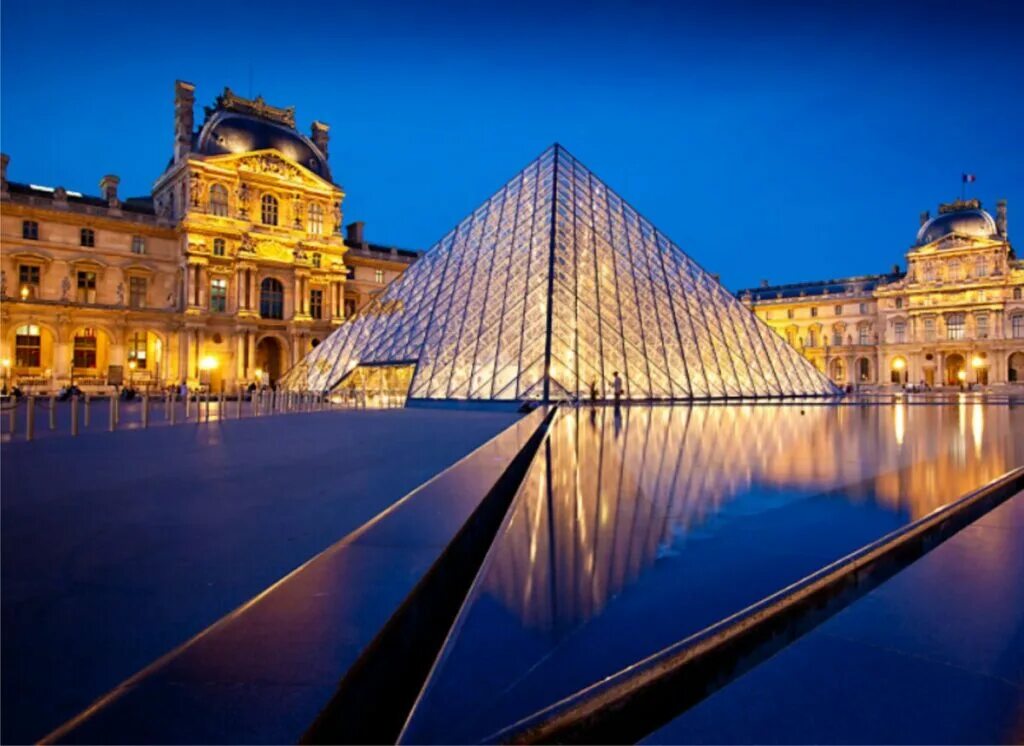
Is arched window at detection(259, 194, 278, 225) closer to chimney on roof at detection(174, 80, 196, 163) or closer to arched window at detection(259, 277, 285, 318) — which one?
arched window at detection(259, 277, 285, 318)

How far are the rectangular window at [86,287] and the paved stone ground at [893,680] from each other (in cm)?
3850

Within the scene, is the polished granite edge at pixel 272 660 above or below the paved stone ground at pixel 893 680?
above

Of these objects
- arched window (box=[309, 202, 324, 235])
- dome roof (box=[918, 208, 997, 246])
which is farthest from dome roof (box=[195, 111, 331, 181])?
→ dome roof (box=[918, 208, 997, 246])

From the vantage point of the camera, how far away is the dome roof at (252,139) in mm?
35281

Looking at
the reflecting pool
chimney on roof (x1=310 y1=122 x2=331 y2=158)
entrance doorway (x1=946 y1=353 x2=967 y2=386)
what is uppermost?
chimney on roof (x1=310 y1=122 x2=331 y2=158)

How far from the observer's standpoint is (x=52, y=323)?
3031 cm

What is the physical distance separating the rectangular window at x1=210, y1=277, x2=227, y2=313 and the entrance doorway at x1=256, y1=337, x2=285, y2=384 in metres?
3.19

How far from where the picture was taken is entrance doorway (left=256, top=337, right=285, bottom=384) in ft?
125

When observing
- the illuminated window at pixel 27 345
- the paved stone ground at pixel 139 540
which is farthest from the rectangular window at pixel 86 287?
the paved stone ground at pixel 139 540

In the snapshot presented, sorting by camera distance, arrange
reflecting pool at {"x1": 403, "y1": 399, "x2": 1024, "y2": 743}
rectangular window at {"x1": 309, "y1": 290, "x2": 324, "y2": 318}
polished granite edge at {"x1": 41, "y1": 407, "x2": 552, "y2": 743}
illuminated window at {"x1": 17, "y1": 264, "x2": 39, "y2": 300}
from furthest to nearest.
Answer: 1. rectangular window at {"x1": 309, "y1": 290, "x2": 324, "y2": 318}
2. illuminated window at {"x1": 17, "y1": 264, "x2": 39, "y2": 300}
3. reflecting pool at {"x1": 403, "y1": 399, "x2": 1024, "y2": 743}
4. polished granite edge at {"x1": 41, "y1": 407, "x2": 552, "y2": 743}

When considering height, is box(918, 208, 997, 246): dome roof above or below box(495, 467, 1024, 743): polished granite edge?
above

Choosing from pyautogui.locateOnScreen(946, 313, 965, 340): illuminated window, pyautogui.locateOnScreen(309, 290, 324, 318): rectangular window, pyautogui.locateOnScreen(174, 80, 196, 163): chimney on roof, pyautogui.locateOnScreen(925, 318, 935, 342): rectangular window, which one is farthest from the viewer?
pyautogui.locateOnScreen(925, 318, 935, 342): rectangular window

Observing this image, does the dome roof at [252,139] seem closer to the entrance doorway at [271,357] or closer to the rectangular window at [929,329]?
the entrance doorway at [271,357]

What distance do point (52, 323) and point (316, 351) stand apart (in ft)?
48.3
